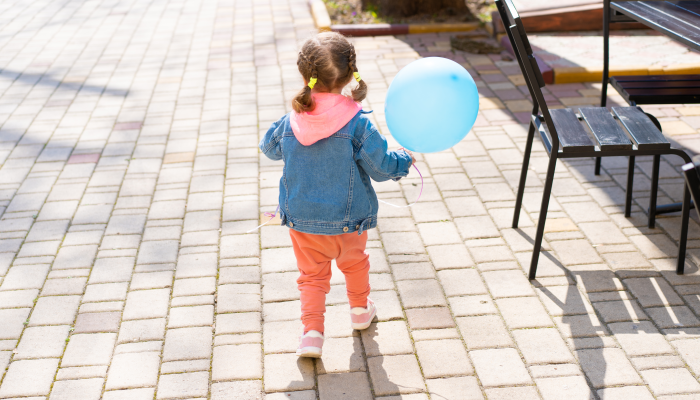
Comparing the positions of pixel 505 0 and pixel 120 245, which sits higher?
pixel 505 0

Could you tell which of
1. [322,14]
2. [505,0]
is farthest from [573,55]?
[505,0]

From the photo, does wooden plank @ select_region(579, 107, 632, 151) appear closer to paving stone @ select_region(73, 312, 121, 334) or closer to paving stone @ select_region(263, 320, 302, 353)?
paving stone @ select_region(263, 320, 302, 353)

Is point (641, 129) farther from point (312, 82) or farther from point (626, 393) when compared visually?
point (312, 82)

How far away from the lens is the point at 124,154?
4570 millimetres

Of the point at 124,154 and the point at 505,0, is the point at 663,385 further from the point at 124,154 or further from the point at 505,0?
the point at 124,154

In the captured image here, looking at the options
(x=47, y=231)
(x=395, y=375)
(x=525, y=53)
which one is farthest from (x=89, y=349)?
(x=525, y=53)

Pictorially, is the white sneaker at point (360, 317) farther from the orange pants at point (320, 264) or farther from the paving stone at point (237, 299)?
the paving stone at point (237, 299)

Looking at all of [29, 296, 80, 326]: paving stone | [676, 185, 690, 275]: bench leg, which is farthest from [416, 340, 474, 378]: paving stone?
[29, 296, 80, 326]: paving stone

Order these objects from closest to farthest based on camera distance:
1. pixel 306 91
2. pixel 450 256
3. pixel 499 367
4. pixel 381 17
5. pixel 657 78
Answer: pixel 306 91 < pixel 499 367 < pixel 450 256 < pixel 657 78 < pixel 381 17

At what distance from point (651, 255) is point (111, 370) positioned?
2.69 m

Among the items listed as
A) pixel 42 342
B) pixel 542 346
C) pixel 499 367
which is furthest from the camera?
pixel 42 342

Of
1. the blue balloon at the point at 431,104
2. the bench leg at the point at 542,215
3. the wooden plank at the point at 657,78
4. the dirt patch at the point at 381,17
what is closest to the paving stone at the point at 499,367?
the bench leg at the point at 542,215

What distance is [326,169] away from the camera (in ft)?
7.74

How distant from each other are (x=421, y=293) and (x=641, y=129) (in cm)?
134
